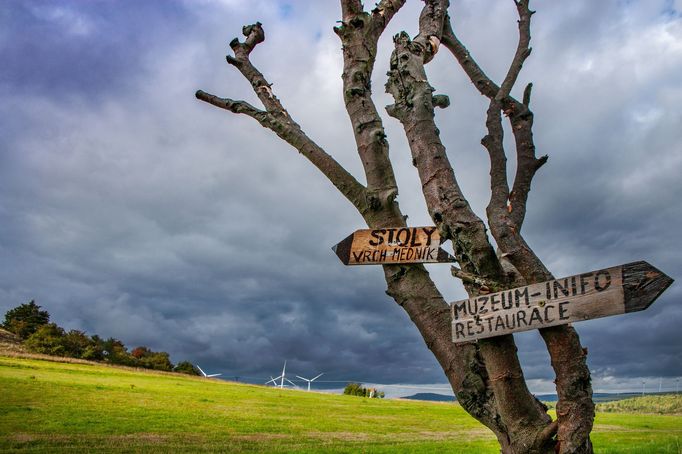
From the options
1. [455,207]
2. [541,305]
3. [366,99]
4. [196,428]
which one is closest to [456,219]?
[455,207]

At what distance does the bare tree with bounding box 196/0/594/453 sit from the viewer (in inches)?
148

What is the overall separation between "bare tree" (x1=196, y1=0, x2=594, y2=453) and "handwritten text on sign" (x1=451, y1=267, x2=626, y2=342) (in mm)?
143

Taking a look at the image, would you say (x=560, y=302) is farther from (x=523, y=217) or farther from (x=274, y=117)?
(x=274, y=117)

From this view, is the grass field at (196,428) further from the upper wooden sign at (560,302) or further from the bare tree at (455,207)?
the upper wooden sign at (560,302)

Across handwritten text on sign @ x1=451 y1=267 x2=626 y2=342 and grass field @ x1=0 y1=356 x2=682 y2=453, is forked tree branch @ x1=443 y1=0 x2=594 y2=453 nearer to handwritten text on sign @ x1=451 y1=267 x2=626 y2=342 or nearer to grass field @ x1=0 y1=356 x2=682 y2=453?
handwritten text on sign @ x1=451 y1=267 x2=626 y2=342

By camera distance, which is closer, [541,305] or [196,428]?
[541,305]

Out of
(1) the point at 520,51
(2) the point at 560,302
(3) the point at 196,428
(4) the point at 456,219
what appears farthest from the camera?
(3) the point at 196,428

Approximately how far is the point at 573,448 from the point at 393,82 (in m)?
3.43

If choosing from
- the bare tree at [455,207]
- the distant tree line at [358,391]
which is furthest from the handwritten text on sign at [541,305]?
the distant tree line at [358,391]

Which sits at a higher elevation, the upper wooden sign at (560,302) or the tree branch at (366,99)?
the tree branch at (366,99)

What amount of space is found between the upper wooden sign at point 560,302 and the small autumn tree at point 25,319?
77.0 metres

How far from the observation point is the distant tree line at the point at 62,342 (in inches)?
2522

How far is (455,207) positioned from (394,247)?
3.07 ft

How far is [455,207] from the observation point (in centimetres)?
407
